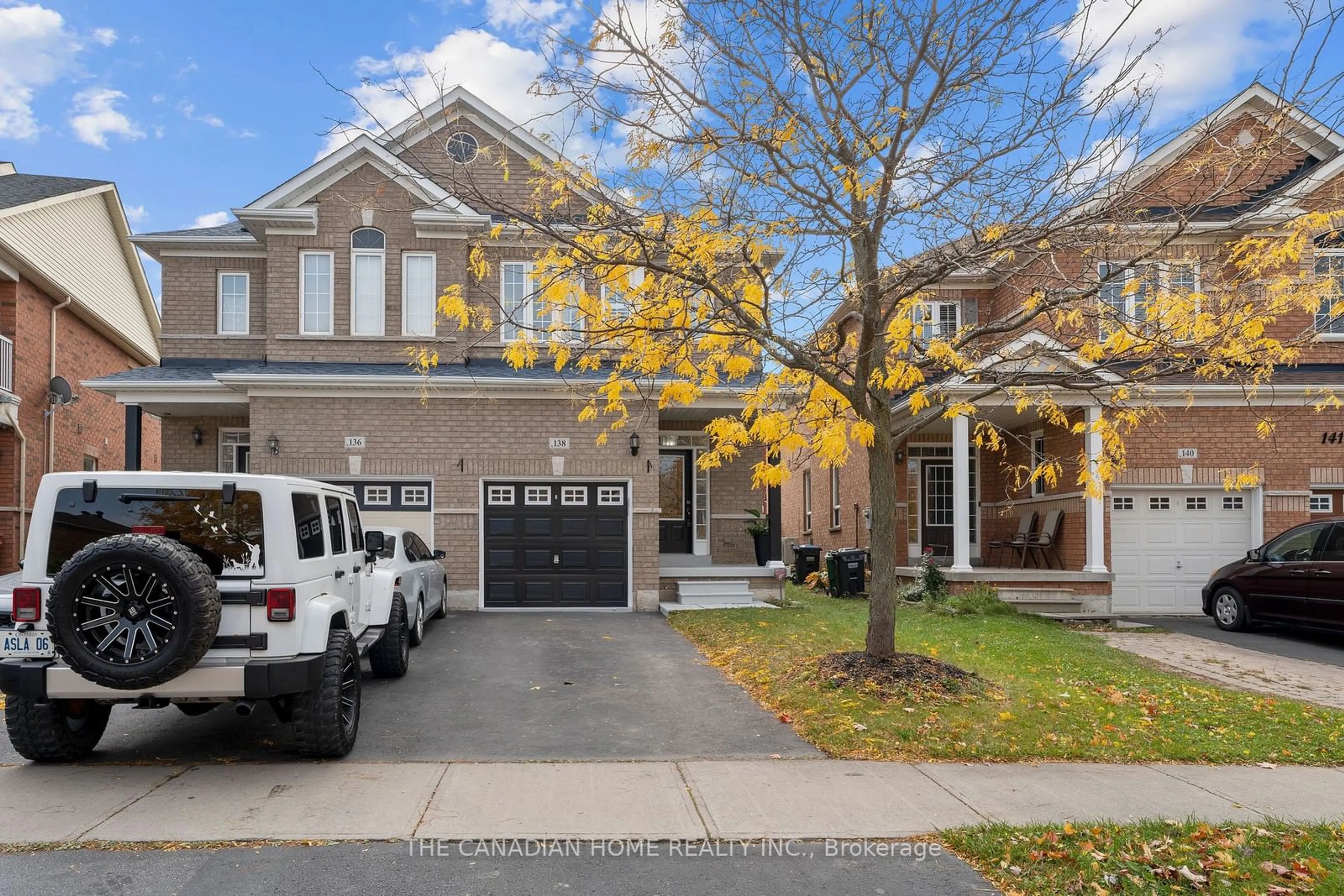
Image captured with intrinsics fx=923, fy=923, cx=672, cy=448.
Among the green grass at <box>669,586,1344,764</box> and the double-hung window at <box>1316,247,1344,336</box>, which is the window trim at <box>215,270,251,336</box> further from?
the double-hung window at <box>1316,247,1344,336</box>

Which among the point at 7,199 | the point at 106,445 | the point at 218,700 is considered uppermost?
the point at 7,199

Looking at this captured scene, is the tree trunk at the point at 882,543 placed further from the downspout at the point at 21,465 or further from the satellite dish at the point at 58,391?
the satellite dish at the point at 58,391

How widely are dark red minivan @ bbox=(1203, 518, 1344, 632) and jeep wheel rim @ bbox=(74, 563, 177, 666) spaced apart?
13453 millimetres

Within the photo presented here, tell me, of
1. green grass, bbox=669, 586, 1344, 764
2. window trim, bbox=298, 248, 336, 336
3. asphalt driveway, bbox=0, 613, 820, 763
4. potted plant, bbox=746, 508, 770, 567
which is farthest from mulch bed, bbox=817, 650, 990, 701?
window trim, bbox=298, 248, 336, 336

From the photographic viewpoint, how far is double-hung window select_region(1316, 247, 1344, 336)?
812cm

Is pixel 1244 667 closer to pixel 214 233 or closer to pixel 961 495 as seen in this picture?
pixel 961 495

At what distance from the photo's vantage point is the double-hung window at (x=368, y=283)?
15828 mm

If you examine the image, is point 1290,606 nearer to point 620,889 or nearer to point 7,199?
point 620,889

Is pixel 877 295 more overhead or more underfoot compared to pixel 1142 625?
more overhead

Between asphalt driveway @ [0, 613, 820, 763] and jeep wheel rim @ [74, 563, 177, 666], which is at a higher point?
jeep wheel rim @ [74, 563, 177, 666]

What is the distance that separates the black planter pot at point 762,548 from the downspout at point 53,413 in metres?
14.3

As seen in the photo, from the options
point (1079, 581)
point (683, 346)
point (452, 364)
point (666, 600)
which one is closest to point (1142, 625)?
point (1079, 581)

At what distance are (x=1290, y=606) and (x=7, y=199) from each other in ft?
77.7

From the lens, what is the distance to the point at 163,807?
5.38m
